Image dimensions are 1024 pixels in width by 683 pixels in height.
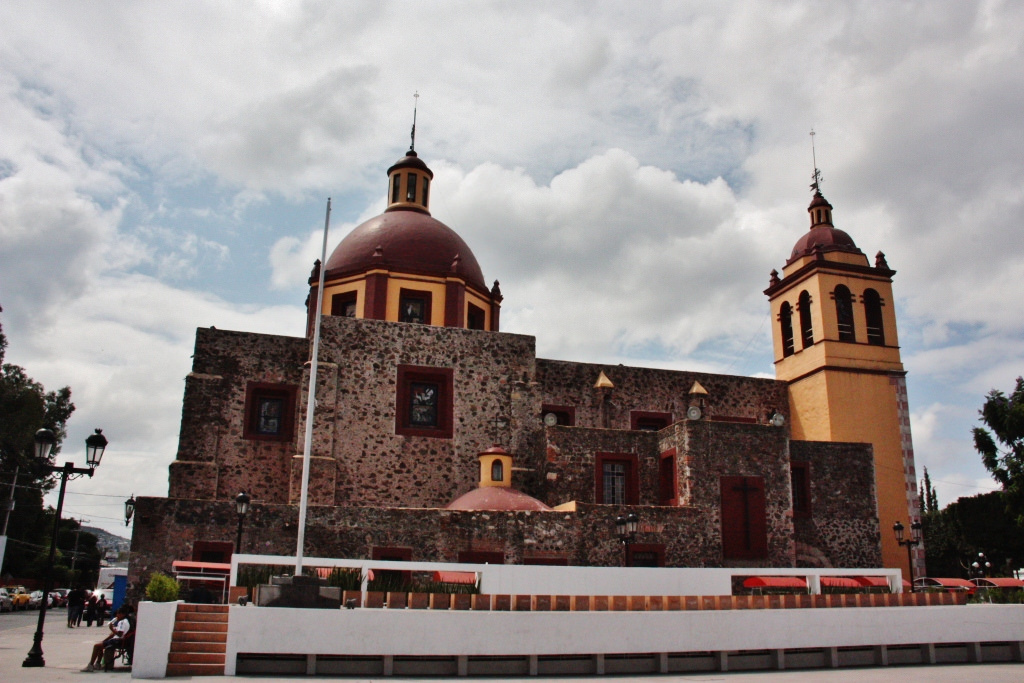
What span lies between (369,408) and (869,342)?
54.5 ft

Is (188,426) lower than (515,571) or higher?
higher

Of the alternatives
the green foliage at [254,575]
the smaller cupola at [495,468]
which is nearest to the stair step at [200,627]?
the green foliage at [254,575]

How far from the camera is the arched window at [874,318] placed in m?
27.1

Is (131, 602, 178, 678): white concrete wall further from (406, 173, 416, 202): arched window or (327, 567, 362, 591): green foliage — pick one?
(406, 173, 416, 202): arched window

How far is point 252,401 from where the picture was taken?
21141 millimetres

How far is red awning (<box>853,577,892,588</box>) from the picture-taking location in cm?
1717

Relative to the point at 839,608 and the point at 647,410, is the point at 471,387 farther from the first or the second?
the point at 839,608

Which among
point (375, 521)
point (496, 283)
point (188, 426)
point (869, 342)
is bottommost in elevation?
point (375, 521)

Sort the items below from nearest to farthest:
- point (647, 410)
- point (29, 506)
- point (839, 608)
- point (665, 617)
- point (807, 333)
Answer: point (665, 617), point (839, 608), point (647, 410), point (807, 333), point (29, 506)

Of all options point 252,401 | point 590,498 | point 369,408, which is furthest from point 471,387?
point 252,401

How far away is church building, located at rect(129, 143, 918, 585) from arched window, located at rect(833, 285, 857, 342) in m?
0.07

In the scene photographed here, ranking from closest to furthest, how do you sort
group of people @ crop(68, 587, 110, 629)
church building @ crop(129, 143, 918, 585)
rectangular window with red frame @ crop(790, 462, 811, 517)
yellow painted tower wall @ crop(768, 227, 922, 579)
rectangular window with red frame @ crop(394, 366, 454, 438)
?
church building @ crop(129, 143, 918, 585)
group of people @ crop(68, 587, 110, 629)
rectangular window with red frame @ crop(394, 366, 454, 438)
rectangular window with red frame @ crop(790, 462, 811, 517)
yellow painted tower wall @ crop(768, 227, 922, 579)

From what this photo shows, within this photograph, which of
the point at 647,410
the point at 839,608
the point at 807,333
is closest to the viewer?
the point at 839,608

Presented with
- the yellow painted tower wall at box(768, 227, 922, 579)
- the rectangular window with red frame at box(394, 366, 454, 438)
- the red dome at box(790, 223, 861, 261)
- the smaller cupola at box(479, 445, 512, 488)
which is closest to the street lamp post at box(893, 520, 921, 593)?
the yellow painted tower wall at box(768, 227, 922, 579)
